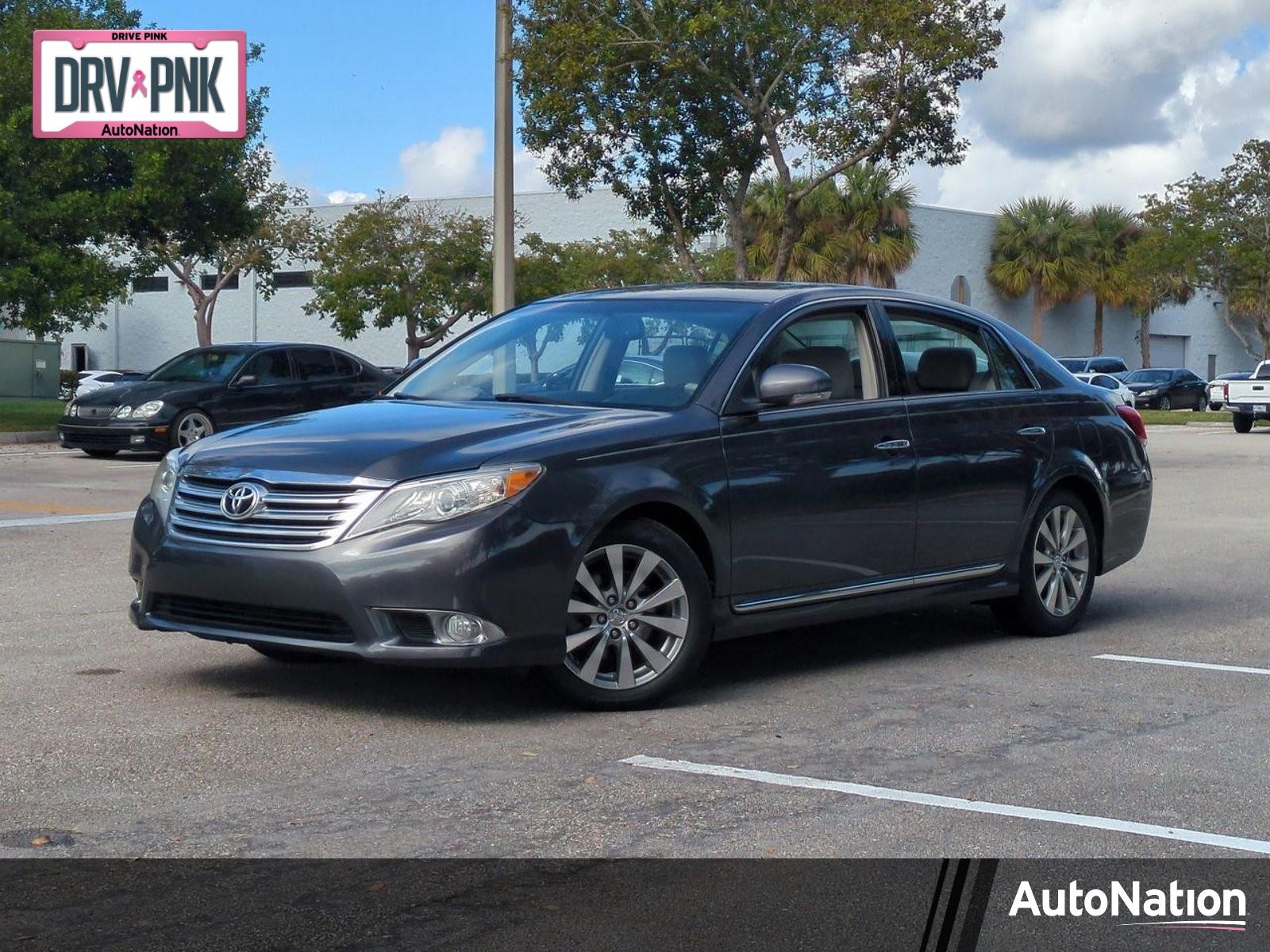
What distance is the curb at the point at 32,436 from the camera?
86.5ft

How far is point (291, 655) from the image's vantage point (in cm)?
735

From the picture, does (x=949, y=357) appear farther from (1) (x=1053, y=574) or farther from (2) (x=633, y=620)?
(2) (x=633, y=620)

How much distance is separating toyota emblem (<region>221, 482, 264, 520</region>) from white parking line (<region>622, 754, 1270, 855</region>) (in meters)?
1.63

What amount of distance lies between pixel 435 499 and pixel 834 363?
7.39ft

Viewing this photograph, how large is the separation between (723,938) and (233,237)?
3042 cm

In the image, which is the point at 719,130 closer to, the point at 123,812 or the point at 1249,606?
the point at 1249,606

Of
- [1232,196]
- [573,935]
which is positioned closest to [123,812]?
[573,935]

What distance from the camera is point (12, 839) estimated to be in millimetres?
4852

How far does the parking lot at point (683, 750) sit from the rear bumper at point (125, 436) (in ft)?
42.3

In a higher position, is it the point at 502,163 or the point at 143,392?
the point at 502,163

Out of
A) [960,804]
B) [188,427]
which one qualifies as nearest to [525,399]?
[960,804]

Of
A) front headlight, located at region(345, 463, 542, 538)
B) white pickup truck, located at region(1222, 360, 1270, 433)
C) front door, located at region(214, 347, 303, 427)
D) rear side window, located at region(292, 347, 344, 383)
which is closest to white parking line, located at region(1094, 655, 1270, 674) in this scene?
front headlight, located at region(345, 463, 542, 538)

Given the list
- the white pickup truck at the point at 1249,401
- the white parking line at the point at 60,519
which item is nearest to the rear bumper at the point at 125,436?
the white parking line at the point at 60,519

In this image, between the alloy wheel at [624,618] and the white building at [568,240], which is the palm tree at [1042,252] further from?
the alloy wheel at [624,618]
